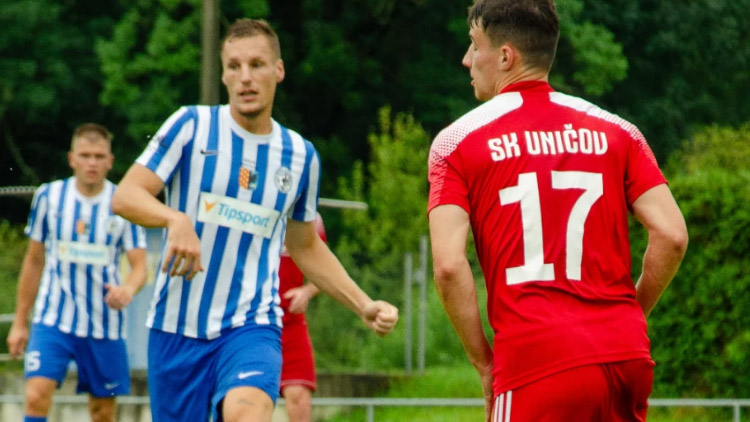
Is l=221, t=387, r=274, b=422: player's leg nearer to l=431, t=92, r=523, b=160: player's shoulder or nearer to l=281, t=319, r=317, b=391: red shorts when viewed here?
l=431, t=92, r=523, b=160: player's shoulder

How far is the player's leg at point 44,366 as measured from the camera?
30.7 feet

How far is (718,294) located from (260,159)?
7.75 meters

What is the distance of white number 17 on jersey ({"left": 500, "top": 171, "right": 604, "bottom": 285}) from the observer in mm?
4105

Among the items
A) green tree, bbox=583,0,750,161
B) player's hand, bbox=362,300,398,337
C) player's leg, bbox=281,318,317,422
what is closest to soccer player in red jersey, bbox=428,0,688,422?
player's hand, bbox=362,300,398,337

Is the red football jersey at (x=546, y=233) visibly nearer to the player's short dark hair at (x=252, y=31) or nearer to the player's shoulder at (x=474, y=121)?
the player's shoulder at (x=474, y=121)

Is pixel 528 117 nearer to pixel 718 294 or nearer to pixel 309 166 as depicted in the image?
pixel 309 166

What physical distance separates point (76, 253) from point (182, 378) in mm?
4063

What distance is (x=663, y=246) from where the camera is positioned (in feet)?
14.1

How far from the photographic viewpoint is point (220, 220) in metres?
6.02

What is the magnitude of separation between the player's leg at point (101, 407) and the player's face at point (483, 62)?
20.6ft

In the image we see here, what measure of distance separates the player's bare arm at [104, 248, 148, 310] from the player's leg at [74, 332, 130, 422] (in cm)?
42

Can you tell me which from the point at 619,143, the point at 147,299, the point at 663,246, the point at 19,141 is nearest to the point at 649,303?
the point at 663,246

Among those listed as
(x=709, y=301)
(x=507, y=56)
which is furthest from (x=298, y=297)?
(x=507, y=56)

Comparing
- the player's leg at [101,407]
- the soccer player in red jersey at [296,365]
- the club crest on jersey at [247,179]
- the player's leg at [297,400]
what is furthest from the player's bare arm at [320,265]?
the player's leg at [101,407]
